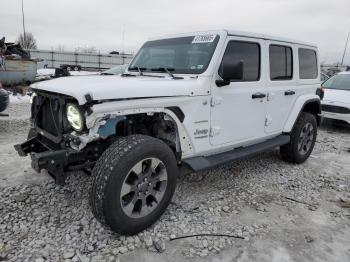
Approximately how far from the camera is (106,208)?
2.70 meters

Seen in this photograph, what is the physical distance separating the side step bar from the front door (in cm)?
13

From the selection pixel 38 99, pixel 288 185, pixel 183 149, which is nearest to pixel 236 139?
pixel 183 149

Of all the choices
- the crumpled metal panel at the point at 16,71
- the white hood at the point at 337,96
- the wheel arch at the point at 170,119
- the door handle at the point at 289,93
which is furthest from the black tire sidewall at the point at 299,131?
the crumpled metal panel at the point at 16,71

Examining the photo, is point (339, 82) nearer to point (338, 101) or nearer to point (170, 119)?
point (338, 101)

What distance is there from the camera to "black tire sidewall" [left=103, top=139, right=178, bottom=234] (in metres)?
2.70

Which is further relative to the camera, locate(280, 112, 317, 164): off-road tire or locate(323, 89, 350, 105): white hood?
locate(323, 89, 350, 105): white hood

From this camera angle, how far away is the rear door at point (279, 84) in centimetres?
440

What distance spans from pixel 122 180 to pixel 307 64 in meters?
3.94

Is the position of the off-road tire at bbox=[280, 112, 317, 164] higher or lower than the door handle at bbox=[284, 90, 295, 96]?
lower

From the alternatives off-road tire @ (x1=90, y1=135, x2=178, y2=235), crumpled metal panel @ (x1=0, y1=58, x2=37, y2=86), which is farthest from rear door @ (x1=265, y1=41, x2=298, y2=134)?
crumpled metal panel @ (x1=0, y1=58, x2=37, y2=86)

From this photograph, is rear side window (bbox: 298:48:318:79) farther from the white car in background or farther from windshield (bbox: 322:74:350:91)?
windshield (bbox: 322:74:350:91)

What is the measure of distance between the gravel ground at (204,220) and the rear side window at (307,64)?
1.60 metres

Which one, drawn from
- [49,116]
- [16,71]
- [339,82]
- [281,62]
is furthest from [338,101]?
[16,71]

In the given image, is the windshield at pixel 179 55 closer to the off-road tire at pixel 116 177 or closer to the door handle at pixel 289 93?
the off-road tire at pixel 116 177
